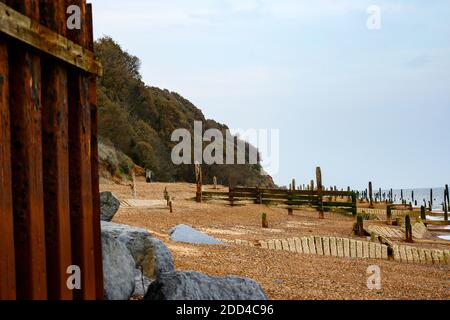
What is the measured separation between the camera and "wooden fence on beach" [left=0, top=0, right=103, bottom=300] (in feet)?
10.3

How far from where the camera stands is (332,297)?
22.6 feet

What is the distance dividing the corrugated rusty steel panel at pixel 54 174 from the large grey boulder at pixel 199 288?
Result: 1.15 meters

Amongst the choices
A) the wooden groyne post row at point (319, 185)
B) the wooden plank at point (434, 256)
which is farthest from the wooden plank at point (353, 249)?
the wooden groyne post row at point (319, 185)

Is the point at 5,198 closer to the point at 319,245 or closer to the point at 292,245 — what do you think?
the point at 292,245

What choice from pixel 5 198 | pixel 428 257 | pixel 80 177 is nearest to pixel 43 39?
pixel 80 177

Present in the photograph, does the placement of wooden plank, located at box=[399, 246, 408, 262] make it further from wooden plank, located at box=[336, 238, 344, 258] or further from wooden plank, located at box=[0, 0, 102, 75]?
wooden plank, located at box=[0, 0, 102, 75]

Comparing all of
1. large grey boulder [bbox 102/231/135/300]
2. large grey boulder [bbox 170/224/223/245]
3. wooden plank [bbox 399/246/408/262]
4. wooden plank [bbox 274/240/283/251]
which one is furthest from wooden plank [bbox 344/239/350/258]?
large grey boulder [bbox 102/231/135/300]

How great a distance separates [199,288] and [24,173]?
2108 mm

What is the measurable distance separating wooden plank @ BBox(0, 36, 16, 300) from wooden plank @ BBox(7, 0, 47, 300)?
0.14m

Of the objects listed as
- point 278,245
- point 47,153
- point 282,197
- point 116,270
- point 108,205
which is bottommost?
point 278,245

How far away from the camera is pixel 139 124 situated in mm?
58438
